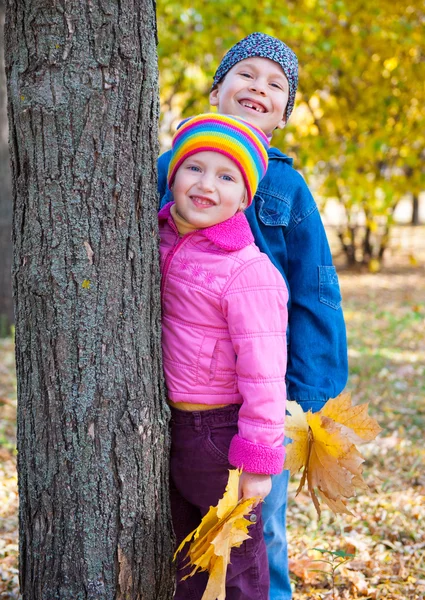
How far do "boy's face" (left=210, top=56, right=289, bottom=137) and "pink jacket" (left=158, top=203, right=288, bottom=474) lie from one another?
403 millimetres

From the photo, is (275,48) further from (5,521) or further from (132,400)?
(5,521)

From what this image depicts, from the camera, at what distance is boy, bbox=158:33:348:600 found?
2111 mm

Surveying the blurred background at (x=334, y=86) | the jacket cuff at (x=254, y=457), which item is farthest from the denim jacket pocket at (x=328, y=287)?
the blurred background at (x=334, y=86)

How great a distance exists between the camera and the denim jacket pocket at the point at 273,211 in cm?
210

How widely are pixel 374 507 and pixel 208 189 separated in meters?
2.26

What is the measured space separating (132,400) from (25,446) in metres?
0.33

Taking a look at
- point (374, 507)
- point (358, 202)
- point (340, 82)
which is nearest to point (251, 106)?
point (374, 507)

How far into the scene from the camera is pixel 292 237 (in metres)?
2.13

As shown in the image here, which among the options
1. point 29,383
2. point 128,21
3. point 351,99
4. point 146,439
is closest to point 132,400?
point 146,439

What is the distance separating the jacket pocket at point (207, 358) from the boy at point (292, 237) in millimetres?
368

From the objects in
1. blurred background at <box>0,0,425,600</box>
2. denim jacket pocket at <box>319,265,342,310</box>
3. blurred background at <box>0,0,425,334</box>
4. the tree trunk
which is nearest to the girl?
denim jacket pocket at <box>319,265,342,310</box>

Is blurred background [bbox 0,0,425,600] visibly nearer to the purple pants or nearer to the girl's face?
the purple pants

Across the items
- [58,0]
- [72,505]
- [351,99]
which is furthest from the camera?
[351,99]

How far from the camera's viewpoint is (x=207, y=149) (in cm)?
188
